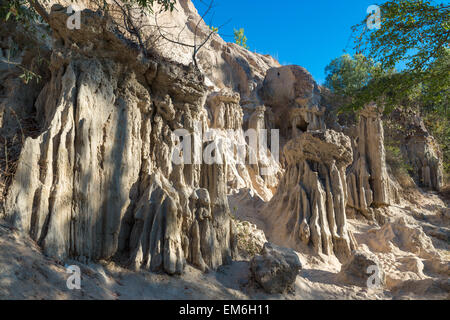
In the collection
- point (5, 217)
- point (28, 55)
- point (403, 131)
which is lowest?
point (5, 217)

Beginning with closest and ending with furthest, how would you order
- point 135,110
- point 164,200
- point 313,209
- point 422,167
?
point 164,200
point 135,110
point 313,209
point 422,167

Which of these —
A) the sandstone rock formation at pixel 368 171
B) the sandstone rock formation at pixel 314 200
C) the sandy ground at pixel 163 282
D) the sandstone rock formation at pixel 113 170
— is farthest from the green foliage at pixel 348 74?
the sandstone rock formation at pixel 113 170

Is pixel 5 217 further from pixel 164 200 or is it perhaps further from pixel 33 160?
pixel 164 200

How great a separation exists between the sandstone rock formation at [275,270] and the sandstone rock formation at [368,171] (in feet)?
30.4

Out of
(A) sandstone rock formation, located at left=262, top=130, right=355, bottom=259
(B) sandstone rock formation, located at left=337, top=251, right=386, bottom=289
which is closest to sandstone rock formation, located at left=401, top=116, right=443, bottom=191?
(A) sandstone rock formation, located at left=262, top=130, right=355, bottom=259

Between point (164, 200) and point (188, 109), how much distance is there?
2939 mm

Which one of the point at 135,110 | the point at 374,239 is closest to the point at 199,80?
the point at 135,110

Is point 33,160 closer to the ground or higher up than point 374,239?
higher up

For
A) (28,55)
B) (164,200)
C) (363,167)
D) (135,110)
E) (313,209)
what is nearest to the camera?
(164,200)

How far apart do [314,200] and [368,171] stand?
6878mm

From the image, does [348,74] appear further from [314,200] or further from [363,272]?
[363,272]

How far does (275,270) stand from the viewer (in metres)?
6.51

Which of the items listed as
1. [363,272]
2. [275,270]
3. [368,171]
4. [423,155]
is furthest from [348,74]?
[275,270]

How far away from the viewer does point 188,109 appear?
8.49 metres
